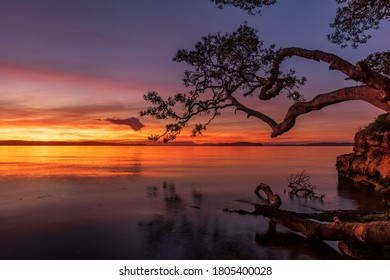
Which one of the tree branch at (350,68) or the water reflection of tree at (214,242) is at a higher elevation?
the tree branch at (350,68)

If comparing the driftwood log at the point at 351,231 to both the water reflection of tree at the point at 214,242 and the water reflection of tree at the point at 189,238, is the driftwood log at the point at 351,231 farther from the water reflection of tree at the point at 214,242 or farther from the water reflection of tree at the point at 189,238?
the water reflection of tree at the point at 189,238

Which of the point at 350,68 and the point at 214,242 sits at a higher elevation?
the point at 350,68

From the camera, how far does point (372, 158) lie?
4069 cm

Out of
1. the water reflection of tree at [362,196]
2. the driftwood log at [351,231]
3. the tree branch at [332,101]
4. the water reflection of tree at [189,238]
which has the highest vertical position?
the tree branch at [332,101]

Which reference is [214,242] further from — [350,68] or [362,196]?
[362,196]

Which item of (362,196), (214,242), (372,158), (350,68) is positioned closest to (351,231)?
(350,68)

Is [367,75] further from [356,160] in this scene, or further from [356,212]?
[356,160]

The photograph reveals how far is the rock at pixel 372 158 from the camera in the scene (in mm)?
37469

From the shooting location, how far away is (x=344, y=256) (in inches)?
576

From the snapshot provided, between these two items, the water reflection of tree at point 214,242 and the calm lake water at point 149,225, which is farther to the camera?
the calm lake water at point 149,225

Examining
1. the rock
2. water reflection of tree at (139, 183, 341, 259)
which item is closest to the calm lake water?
water reflection of tree at (139, 183, 341, 259)

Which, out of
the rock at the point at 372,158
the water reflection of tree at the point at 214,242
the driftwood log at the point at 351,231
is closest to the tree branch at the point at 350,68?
the driftwood log at the point at 351,231
